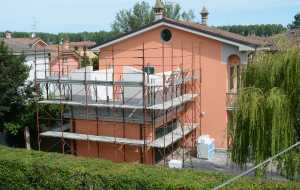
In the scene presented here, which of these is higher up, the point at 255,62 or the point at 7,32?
the point at 7,32

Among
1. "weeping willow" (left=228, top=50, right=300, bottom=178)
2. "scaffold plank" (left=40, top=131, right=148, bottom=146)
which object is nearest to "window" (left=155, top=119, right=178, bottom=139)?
"scaffold plank" (left=40, top=131, right=148, bottom=146)

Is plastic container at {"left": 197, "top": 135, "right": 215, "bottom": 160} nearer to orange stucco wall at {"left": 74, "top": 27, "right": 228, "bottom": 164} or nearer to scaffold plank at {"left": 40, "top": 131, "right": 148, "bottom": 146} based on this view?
orange stucco wall at {"left": 74, "top": 27, "right": 228, "bottom": 164}

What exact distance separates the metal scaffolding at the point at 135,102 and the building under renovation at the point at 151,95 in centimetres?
4

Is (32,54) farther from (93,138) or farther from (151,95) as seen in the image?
(151,95)

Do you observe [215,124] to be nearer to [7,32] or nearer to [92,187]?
[92,187]

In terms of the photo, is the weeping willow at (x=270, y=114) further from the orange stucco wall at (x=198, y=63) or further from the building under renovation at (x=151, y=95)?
the orange stucco wall at (x=198, y=63)

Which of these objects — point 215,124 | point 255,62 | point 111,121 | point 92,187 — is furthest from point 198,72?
point 92,187

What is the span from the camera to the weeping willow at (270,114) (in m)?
12.6

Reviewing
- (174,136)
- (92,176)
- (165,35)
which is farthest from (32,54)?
(92,176)

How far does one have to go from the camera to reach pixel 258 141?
1296cm

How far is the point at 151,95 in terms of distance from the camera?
59.8ft

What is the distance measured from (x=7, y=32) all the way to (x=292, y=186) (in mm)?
46128

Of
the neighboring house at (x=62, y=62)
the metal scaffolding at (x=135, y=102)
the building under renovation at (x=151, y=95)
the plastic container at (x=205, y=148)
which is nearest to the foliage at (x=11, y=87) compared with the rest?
the metal scaffolding at (x=135, y=102)

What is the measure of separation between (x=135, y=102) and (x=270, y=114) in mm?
6838
